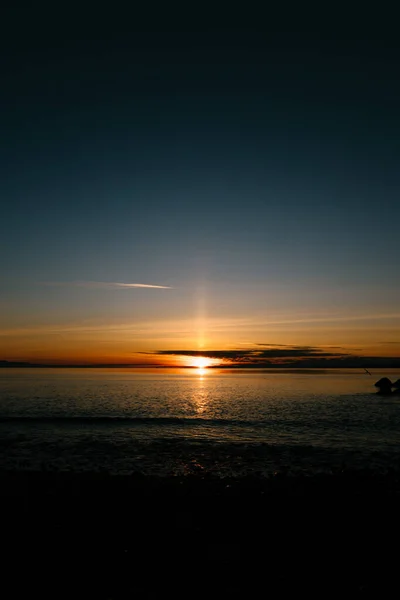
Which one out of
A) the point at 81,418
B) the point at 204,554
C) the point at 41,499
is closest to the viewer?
the point at 204,554

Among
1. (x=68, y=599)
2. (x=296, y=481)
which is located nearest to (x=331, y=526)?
(x=296, y=481)

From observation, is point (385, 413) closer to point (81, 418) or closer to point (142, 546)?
point (81, 418)

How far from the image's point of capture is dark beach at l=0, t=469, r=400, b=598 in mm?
9156

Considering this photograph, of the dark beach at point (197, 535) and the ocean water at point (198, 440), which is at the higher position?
the dark beach at point (197, 535)

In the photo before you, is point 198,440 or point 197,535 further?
point 198,440

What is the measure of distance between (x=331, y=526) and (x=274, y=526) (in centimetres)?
186

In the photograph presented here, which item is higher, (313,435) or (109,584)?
(109,584)

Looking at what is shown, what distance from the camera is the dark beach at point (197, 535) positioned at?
360 inches

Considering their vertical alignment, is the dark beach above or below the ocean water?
above

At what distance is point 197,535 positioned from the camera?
39.2 feet

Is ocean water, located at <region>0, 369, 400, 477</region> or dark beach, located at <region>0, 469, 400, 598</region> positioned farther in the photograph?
ocean water, located at <region>0, 369, 400, 477</region>

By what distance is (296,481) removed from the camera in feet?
58.3

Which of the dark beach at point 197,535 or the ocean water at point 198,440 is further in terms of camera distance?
the ocean water at point 198,440

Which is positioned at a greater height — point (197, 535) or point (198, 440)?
point (197, 535)
